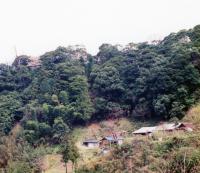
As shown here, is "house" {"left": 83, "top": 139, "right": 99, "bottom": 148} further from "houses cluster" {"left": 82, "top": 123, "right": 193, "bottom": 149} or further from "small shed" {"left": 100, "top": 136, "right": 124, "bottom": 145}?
"small shed" {"left": 100, "top": 136, "right": 124, "bottom": 145}

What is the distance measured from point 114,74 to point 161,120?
5.38m

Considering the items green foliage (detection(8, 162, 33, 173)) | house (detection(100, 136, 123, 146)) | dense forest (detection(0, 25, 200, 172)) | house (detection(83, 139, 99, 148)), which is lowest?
green foliage (detection(8, 162, 33, 173))

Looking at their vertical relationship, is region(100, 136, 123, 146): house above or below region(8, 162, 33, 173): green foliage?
above

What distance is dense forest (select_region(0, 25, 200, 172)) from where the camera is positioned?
25500 mm

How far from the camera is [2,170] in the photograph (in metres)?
22.4

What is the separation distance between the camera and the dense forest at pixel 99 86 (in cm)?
2550

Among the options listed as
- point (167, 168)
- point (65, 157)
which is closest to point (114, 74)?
point (65, 157)

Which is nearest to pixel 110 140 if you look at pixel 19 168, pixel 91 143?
pixel 91 143

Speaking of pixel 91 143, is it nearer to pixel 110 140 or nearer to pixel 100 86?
pixel 110 140

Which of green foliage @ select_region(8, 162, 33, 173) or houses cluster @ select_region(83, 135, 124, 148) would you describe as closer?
green foliage @ select_region(8, 162, 33, 173)

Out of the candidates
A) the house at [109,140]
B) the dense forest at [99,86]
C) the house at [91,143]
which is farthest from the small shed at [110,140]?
the dense forest at [99,86]

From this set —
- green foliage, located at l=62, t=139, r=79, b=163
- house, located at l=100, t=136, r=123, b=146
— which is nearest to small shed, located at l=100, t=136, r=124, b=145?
house, located at l=100, t=136, r=123, b=146

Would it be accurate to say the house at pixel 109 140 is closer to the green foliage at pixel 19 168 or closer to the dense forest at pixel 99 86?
the dense forest at pixel 99 86

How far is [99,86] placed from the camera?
29.1 m
